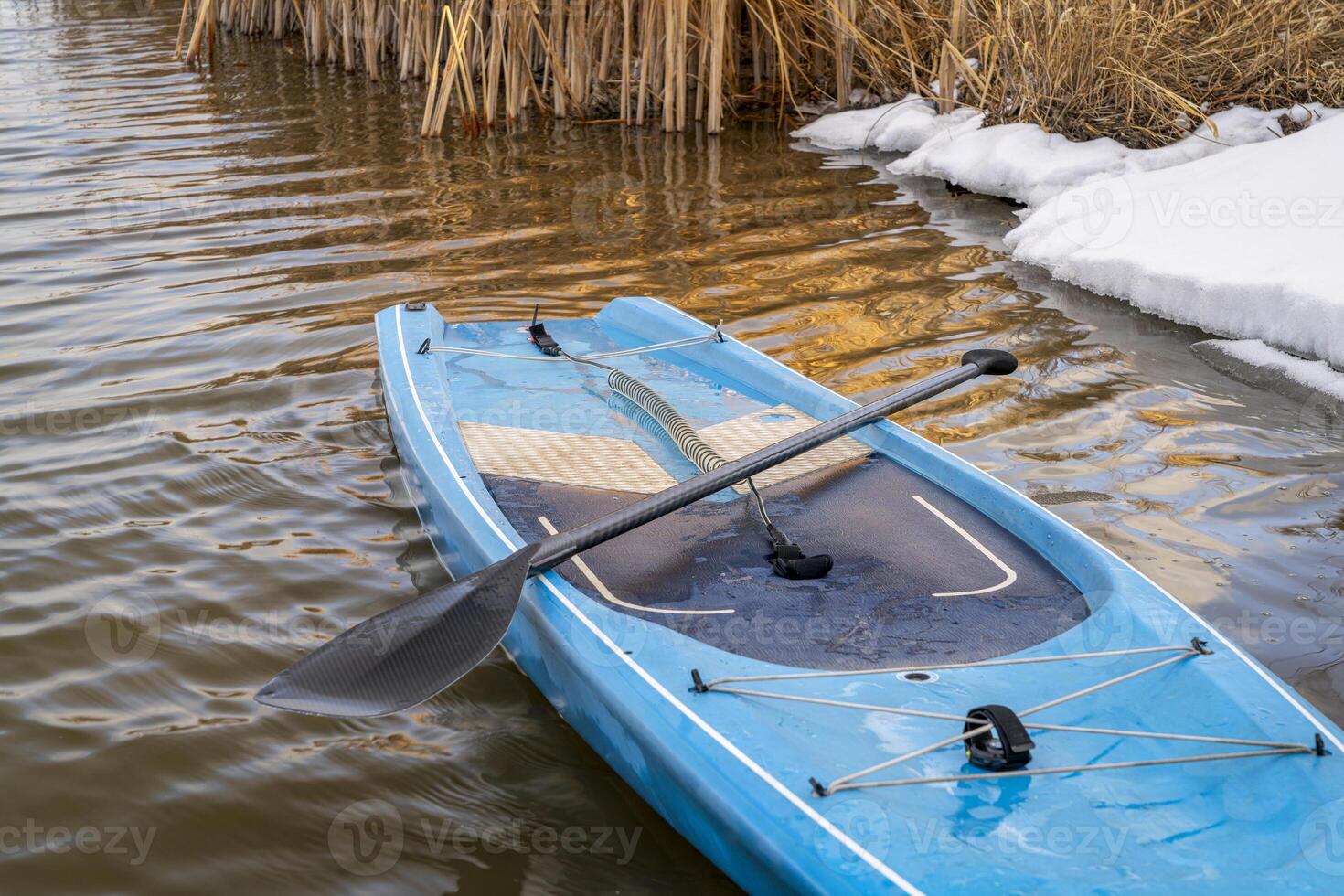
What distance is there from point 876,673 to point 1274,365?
114 inches

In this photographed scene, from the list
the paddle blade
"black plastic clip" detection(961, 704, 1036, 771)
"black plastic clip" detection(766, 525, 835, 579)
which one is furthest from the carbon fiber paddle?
"black plastic clip" detection(961, 704, 1036, 771)

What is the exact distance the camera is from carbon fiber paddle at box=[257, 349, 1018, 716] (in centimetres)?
228

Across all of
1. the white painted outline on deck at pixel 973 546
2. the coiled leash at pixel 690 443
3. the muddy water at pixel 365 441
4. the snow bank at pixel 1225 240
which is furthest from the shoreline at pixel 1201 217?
the coiled leash at pixel 690 443

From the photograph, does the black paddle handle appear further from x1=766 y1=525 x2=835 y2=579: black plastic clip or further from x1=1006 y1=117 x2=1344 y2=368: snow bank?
x1=1006 y1=117 x2=1344 y2=368: snow bank

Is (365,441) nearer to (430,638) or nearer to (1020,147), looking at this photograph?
(430,638)

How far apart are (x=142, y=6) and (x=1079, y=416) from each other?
47.3ft

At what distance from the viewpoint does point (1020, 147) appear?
6992 mm

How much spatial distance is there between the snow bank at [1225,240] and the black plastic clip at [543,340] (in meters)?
2.65

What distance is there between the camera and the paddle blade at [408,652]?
2.27m

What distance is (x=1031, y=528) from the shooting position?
2.86 meters

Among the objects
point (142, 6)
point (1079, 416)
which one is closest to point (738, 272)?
point (1079, 416)

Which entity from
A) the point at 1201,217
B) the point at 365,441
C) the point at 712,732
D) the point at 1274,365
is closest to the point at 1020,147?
the point at 1201,217

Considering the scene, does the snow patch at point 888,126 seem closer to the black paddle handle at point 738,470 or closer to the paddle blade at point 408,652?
the black paddle handle at point 738,470

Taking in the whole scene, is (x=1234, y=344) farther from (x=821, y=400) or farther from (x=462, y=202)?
(x=462, y=202)
